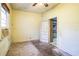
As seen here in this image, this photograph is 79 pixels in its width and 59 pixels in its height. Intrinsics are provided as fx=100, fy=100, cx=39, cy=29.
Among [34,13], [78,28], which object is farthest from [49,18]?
[78,28]

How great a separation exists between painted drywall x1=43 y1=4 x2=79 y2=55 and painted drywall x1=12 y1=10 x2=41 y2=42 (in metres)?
2.24

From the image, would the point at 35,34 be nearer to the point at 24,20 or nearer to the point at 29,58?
the point at 24,20

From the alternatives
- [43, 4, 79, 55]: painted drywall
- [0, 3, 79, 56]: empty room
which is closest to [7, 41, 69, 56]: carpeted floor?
[0, 3, 79, 56]: empty room

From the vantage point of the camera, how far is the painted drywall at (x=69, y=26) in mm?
3010

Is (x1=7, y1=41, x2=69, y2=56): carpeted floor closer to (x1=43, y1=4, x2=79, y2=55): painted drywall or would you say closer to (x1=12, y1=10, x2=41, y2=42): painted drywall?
(x1=43, y1=4, x2=79, y2=55): painted drywall

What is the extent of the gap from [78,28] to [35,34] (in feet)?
11.7

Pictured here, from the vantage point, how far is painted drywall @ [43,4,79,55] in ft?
9.87

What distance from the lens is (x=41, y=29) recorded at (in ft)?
19.5

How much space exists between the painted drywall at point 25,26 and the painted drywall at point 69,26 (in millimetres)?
2240

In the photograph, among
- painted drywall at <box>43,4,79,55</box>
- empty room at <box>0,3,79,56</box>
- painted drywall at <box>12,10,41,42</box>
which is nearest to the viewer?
painted drywall at <box>43,4,79,55</box>

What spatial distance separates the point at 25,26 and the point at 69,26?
3116mm

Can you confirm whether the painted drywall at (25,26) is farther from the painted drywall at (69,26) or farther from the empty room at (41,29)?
the painted drywall at (69,26)

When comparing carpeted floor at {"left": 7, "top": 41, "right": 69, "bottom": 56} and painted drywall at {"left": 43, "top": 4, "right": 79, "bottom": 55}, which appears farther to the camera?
carpeted floor at {"left": 7, "top": 41, "right": 69, "bottom": 56}

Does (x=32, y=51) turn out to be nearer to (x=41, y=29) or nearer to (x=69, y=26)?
(x=69, y=26)
